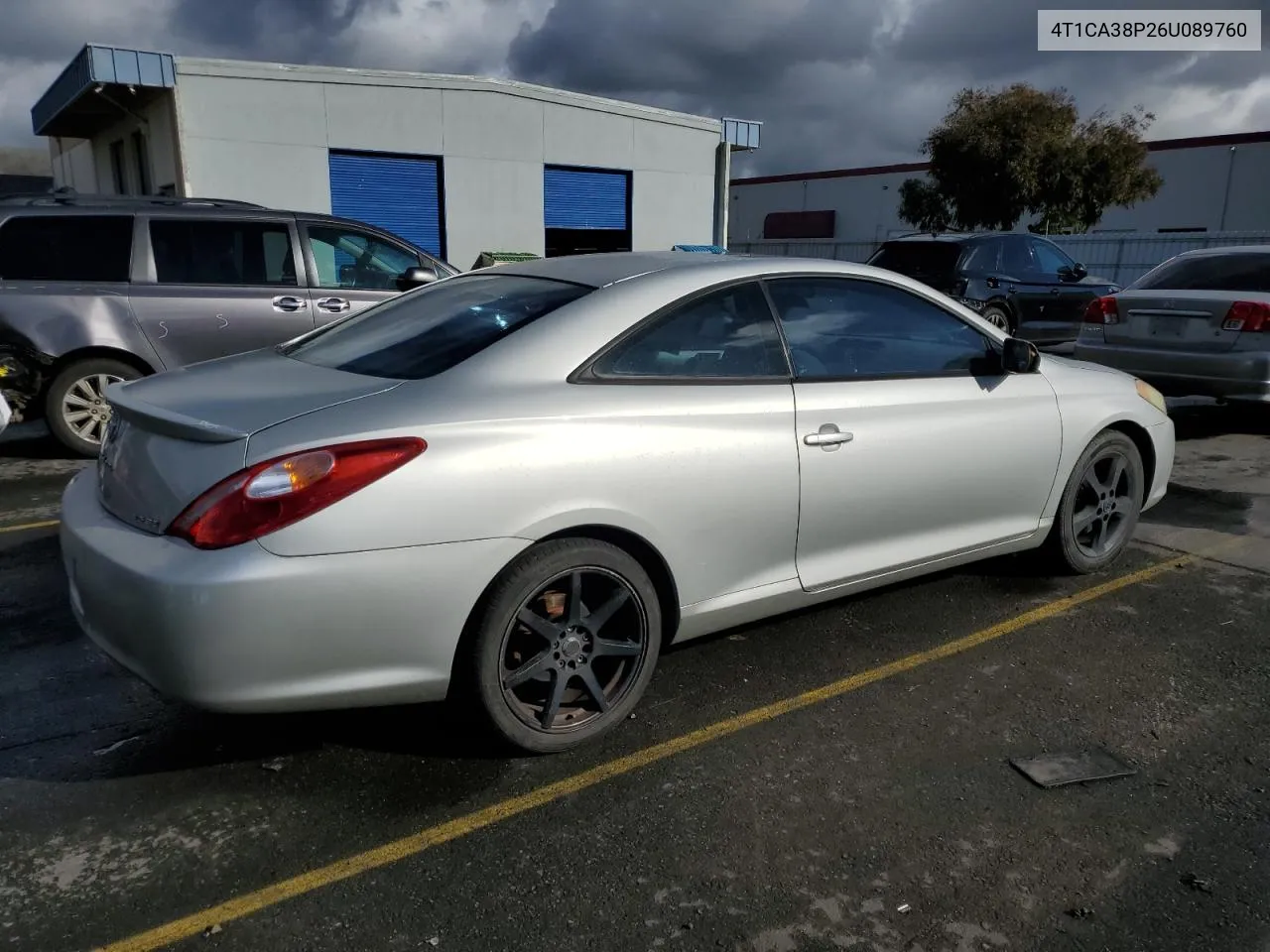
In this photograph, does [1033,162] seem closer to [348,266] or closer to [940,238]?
[940,238]

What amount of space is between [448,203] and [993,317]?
33.6ft

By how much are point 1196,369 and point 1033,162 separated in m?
23.8

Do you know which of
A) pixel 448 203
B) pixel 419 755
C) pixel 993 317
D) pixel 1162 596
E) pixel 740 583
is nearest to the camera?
pixel 419 755

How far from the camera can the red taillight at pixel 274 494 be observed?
2.50 metres

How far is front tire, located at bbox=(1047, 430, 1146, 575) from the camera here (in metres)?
4.54

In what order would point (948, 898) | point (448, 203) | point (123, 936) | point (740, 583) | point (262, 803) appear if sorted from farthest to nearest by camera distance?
point (448, 203) < point (740, 583) < point (262, 803) < point (948, 898) < point (123, 936)

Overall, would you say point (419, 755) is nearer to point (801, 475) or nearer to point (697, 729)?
point (697, 729)

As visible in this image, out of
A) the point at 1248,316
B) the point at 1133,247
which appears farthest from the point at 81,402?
the point at 1133,247

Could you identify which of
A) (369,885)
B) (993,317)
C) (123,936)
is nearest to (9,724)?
(123,936)

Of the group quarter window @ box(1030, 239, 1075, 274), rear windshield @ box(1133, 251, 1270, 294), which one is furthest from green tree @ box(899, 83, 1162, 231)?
rear windshield @ box(1133, 251, 1270, 294)

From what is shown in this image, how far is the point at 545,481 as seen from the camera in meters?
2.81

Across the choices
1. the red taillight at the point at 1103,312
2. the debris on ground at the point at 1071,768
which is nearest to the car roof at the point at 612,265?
the debris on ground at the point at 1071,768

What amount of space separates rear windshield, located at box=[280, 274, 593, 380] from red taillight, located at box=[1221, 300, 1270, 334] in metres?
6.57

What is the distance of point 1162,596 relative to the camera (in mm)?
4535
